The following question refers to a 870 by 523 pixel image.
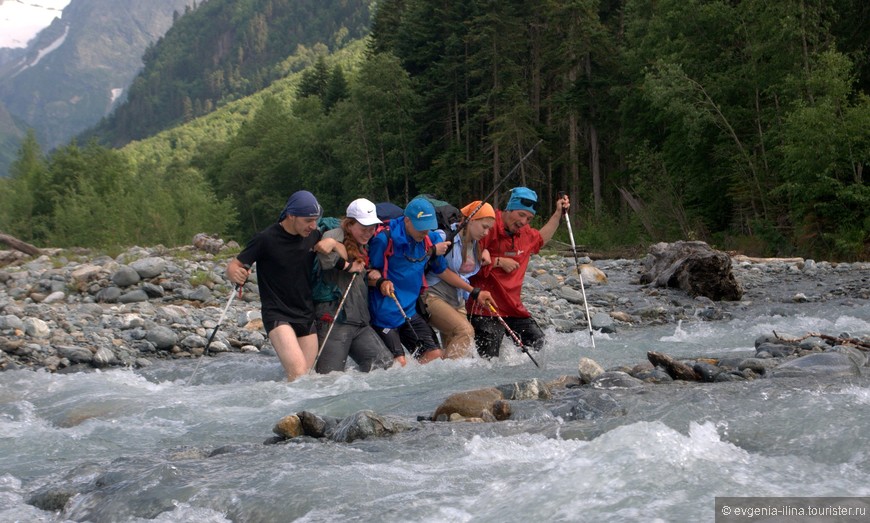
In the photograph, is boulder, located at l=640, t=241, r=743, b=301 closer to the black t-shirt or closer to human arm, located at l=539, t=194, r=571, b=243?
human arm, located at l=539, t=194, r=571, b=243

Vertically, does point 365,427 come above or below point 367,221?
below

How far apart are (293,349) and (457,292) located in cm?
212

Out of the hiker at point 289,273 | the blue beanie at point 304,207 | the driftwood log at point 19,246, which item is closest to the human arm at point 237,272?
the hiker at point 289,273

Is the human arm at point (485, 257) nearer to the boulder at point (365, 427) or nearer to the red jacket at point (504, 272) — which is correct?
the red jacket at point (504, 272)

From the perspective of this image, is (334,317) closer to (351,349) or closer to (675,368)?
(351,349)

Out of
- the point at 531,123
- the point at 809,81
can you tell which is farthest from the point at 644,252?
the point at 531,123

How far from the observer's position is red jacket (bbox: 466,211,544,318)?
10.3 meters

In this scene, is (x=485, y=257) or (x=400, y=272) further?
(x=485, y=257)

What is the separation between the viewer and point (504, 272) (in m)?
10.4

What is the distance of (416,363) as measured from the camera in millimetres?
10250

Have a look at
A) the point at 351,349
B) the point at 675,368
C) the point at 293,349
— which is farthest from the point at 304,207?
the point at 675,368

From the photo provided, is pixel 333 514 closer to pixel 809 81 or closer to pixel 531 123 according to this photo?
pixel 809 81

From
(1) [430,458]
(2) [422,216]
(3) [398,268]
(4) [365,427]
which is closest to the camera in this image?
(1) [430,458]

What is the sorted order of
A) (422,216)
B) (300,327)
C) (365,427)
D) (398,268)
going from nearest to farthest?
(365,427) < (300,327) < (422,216) < (398,268)
